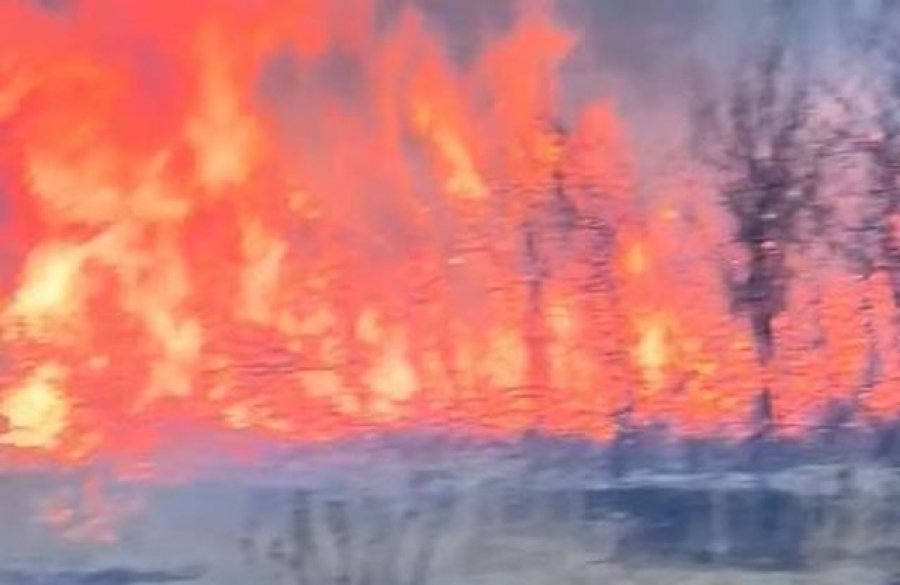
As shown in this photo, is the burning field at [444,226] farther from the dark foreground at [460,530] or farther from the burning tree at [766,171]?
the dark foreground at [460,530]

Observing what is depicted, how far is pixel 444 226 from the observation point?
15.5 ft

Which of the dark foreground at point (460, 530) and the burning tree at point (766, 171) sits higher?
the burning tree at point (766, 171)

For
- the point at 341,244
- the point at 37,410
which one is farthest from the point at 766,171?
the point at 37,410

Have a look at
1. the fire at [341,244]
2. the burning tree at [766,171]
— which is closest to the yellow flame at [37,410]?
the fire at [341,244]

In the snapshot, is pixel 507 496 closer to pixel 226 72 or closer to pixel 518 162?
pixel 518 162

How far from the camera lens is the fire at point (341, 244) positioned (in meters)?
4.65

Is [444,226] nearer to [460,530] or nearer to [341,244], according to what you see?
[341,244]

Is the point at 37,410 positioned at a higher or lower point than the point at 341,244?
lower

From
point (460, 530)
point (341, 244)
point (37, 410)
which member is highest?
point (341, 244)

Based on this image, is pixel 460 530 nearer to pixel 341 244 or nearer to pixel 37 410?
pixel 341 244

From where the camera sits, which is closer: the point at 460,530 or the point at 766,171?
the point at 460,530

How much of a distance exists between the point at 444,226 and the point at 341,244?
22 cm

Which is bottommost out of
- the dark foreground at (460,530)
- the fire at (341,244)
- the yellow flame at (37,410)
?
the dark foreground at (460,530)

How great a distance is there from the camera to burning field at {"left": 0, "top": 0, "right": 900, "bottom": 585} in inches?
183
